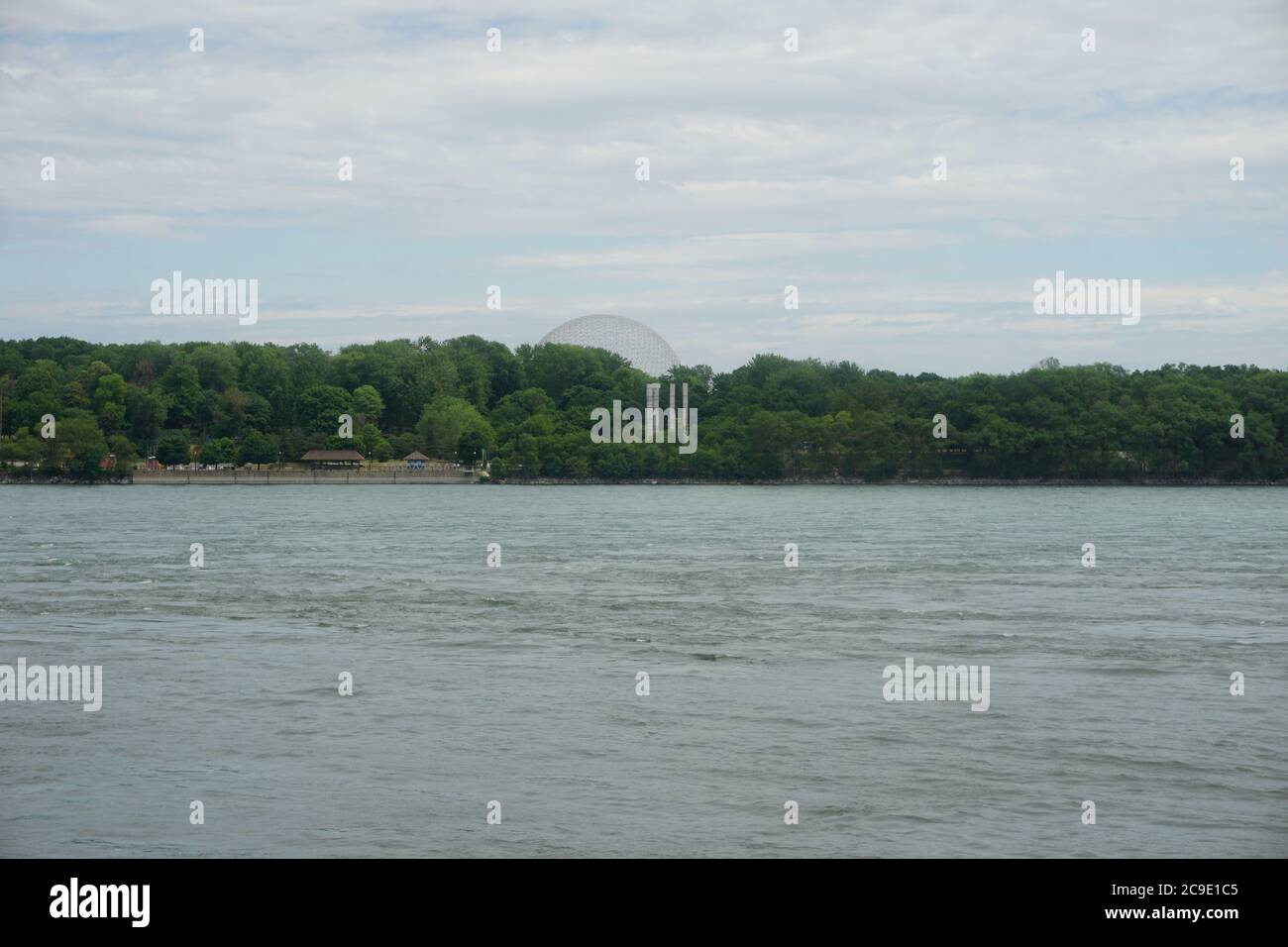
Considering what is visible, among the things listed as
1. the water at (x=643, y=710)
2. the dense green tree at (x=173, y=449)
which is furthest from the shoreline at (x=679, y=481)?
the water at (x=643, y=710)

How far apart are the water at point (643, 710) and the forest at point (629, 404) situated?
9023 centimetres

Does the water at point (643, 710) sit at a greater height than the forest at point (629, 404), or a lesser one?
lesser

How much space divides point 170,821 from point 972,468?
126873 millimetres

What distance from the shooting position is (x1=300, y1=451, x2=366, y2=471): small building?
5753 inches

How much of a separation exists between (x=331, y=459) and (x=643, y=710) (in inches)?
5226

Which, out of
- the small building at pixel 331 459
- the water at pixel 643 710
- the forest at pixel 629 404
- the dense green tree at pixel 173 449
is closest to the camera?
the water at pixel 643 710

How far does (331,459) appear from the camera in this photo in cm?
14625

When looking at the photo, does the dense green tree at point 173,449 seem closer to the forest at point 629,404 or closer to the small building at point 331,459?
the forest at point 629,404

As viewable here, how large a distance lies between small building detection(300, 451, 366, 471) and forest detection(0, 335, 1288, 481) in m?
2.00

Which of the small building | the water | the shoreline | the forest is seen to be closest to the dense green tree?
the forest

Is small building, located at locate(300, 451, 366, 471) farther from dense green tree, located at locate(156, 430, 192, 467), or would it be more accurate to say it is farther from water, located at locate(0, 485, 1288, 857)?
water, located at locate(0, 485, 1288, 857)

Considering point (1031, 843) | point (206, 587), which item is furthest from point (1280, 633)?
point (206, 587)

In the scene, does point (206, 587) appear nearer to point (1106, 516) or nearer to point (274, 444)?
point (1106, 516)

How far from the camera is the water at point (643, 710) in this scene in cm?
1234
